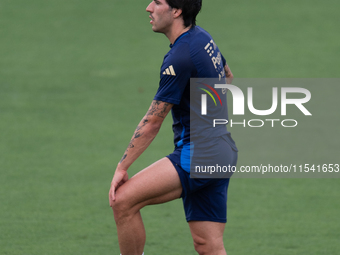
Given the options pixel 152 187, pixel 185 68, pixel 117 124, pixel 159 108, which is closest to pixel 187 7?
pixel 185 68

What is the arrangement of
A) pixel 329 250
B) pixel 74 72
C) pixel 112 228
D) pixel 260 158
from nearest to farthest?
1. pixel 329 250
2. pixel 112 228
3. pixel 260 158
4. pixel 74 72

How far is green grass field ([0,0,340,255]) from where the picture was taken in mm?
5727

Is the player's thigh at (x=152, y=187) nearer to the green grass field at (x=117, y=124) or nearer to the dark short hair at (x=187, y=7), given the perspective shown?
the dark short hair at (x=187, y=7)

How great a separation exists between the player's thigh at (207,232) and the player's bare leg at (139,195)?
0.90ft

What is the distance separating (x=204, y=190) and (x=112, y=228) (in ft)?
6.92

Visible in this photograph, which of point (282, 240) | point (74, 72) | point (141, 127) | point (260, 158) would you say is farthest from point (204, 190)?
point (74, 72)

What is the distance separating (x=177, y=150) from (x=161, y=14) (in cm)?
87

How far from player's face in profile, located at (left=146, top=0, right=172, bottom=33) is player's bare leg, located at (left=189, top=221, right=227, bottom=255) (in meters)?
1.30

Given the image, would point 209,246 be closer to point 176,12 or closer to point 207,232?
point 207,232

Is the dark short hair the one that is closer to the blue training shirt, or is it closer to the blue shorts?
the blue training shirt

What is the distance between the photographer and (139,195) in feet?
12.2

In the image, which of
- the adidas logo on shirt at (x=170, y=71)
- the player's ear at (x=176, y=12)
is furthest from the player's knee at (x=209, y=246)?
the player's ear at (x=176, y=12)

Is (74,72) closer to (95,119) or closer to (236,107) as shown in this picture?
(95,119)

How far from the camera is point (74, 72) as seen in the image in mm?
11898
